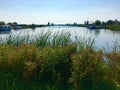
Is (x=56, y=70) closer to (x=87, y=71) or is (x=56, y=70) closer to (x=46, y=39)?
(x=87, y=71)

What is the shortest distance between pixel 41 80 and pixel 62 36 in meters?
4.72

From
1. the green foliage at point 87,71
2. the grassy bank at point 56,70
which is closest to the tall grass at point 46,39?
the grassy bank at point 56,70

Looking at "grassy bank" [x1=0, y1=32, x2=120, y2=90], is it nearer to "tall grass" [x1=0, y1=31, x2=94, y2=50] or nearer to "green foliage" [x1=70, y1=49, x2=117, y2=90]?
"green foliage" [x1=70, y1=49, x2=117, y2=90]

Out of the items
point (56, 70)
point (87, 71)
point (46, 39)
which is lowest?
point (56, 70)

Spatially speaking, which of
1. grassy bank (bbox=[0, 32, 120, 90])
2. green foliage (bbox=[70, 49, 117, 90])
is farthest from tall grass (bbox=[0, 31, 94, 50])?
green foliage (bbox=[70, 49, 117, 90])

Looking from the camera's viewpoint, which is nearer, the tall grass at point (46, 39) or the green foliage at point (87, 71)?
the green foliage at point (87, 71)

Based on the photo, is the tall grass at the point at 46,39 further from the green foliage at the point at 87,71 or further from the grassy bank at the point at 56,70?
the green foliage at the point at 87,71

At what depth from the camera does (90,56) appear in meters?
5.57

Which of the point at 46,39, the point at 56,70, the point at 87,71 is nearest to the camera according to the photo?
the point at 87,71

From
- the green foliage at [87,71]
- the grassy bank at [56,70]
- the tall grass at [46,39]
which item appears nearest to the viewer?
the green foliage at [87,71]

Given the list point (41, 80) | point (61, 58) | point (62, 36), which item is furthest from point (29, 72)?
point (62, 36)

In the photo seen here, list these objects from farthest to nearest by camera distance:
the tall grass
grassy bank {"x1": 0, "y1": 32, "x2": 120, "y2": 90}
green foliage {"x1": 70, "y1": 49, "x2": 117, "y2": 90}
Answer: the tall grass < grassy bank {"x1": 0, "y1": 32, "x2": 120, "y2": 90} < green foliage {"x1": 70, "y1": 49, "x2": 117, "y2": 90}

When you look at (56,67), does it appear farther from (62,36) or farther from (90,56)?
(62,36)

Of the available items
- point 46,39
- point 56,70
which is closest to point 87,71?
point 56,70
